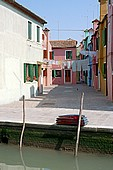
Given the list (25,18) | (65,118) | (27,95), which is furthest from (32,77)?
(65,118)

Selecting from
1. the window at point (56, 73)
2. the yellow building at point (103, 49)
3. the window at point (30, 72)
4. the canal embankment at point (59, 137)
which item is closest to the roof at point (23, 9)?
the window at point (30, 72)

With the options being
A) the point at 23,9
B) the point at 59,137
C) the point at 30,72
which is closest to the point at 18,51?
the point at 30,72

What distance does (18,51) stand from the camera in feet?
64.3

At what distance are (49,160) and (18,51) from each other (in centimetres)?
1077

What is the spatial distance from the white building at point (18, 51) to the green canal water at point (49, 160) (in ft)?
21.9

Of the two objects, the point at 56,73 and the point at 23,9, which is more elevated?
the point at 23,9

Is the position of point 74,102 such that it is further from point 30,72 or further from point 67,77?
point 67,77

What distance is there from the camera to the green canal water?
31.2 ft

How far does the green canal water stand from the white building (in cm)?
668

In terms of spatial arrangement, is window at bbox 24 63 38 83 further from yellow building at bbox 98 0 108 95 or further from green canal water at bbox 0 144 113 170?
green canal water at bbox 0 144 113 170

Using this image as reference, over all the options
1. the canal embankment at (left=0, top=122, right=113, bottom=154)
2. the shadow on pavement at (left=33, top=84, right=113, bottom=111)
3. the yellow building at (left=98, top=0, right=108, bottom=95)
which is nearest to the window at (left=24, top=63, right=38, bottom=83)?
the shadow on pavement at (left=33, top=84, right=113, bottom=111)

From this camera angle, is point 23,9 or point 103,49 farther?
point 103,49

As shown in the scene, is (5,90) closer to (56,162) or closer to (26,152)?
(26,152)

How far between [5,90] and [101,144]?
8.42m
